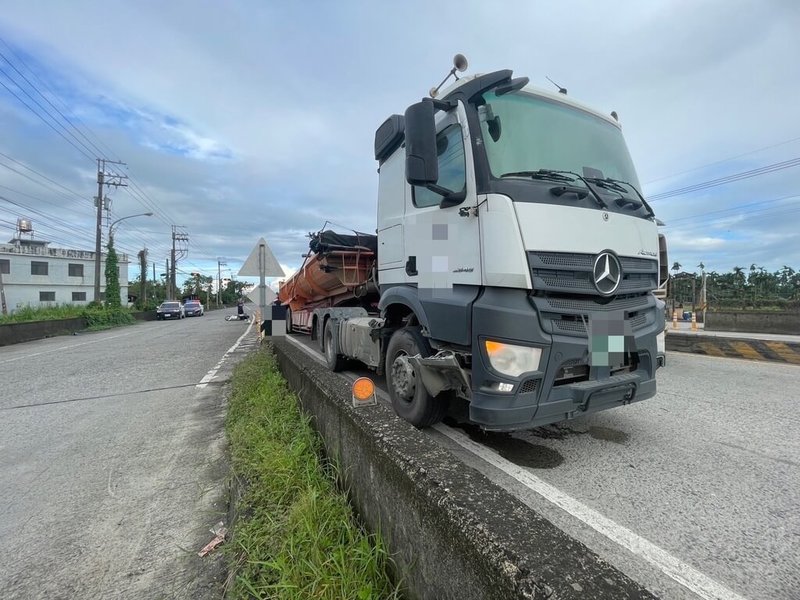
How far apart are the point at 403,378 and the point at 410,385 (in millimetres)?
109

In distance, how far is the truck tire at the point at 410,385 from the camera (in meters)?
3.36

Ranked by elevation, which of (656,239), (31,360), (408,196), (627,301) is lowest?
(31,360)

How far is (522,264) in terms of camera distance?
267 cm

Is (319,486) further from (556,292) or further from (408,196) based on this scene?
(408,196)

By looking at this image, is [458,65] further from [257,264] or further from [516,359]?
[257,264]

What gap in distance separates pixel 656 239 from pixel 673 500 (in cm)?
214

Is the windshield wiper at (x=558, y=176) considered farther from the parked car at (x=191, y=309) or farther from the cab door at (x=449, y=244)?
the parked car at (x=191, y=309)

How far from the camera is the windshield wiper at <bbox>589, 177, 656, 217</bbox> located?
10.5 feet

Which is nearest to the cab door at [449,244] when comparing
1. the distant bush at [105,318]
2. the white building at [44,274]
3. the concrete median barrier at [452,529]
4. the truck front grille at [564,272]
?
the truck front grille at [564,272]

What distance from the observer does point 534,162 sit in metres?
3.04

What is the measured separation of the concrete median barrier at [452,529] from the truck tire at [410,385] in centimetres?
91

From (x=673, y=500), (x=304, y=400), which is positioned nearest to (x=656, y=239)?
(x=673, y=500)

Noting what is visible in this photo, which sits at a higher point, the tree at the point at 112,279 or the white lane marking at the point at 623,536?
the tree at the point at 112,279

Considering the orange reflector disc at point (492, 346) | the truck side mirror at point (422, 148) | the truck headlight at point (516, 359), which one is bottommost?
the truck headlight at point (516, 359)
